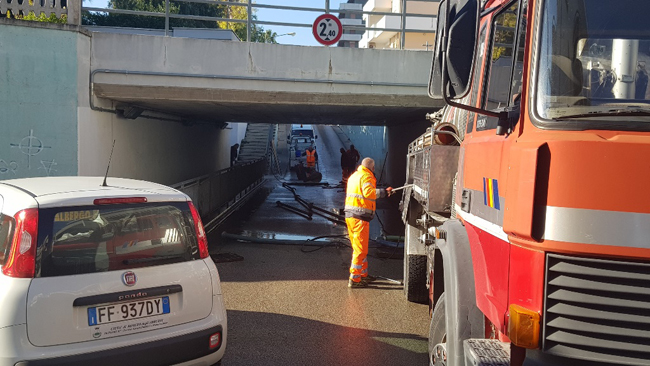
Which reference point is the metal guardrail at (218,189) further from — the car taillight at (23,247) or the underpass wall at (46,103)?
the car taillight at (23,247)

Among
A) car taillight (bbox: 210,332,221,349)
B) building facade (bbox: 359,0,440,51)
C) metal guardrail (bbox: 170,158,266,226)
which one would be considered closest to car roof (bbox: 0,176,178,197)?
car taillight (bbox: 210,332,221,349)

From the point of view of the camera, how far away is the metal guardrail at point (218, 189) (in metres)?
11.8

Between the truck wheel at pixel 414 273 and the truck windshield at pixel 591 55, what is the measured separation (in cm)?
410

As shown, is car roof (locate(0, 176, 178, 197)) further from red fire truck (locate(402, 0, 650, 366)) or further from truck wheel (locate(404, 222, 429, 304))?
truck wheel (locate(404, 222, 429, 304))

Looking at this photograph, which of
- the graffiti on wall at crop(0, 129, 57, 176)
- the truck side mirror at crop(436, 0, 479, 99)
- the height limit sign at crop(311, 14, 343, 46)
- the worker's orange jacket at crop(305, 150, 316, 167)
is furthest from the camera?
the worker's orange jacket at crop(305, 150, 316, 167)

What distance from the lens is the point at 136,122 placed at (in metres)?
12.2

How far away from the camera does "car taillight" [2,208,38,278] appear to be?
324 centimetres

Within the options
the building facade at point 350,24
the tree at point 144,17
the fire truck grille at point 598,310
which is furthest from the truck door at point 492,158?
the tree at point 144,17

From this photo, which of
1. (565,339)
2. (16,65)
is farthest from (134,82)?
(565,339)

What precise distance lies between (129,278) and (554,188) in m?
2.63

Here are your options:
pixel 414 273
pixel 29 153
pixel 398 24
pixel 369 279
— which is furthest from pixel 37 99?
pixel 398 24

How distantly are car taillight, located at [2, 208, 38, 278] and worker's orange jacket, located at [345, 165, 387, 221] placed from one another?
449 centimetres

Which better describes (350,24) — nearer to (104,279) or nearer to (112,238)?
(112,238)

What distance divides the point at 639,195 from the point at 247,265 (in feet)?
23.4
